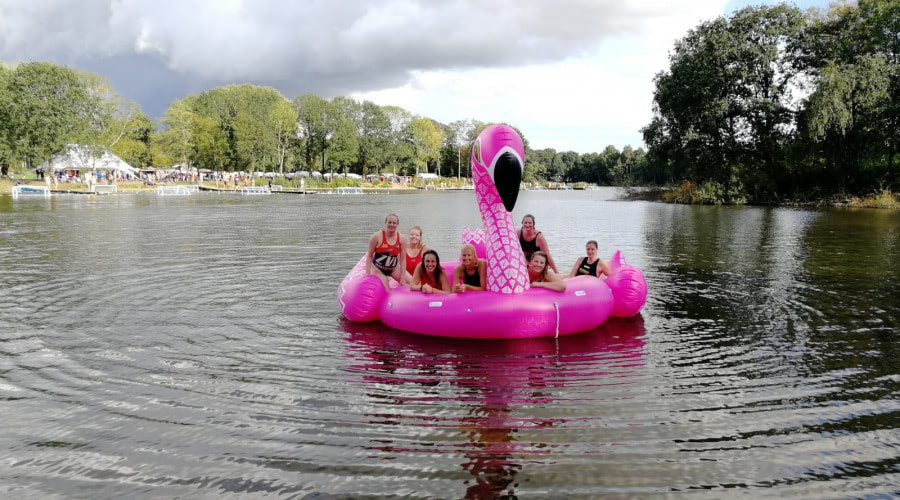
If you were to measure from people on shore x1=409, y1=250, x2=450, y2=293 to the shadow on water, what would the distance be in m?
0.67

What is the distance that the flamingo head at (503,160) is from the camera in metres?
7.11

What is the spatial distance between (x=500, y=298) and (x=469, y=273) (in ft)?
2.11

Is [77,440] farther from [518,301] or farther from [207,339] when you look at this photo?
[518,301]

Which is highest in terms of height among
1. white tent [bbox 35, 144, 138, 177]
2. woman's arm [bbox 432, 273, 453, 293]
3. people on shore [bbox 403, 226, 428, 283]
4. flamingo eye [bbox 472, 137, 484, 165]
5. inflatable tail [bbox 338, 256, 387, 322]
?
white tent [bbox 35, 144, 138, 177]

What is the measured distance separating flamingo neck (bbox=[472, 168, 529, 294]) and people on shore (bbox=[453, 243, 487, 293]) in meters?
0.13

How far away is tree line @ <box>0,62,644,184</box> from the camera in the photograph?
178 feet

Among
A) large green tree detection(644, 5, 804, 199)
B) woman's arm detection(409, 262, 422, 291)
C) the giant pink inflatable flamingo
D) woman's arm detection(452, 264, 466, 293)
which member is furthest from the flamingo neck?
large green tree detection(644, 5, 804, 199)

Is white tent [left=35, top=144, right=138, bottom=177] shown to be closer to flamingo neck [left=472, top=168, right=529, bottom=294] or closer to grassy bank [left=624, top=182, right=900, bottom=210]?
grassy bank [left=624, top=182, right=900, bottom=210]

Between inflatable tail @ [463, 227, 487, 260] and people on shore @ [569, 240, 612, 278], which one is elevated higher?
inflatable tail @ [463, 227, 487, 260]

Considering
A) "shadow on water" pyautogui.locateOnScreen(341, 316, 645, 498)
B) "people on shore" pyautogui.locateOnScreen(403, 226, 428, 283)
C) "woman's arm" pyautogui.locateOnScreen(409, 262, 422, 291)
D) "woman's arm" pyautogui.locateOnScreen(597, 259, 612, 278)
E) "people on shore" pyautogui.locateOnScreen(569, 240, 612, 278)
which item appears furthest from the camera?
"people on shore" pyautogui.locateOnScreen(569, 240, 612, 278)

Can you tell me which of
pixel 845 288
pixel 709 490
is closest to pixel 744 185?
pixel 845 288

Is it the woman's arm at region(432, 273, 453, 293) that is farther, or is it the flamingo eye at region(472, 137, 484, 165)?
the woman's arm at region(432, 273, 453, 293)

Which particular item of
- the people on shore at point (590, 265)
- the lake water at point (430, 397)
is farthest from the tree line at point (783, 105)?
the people on shore at point (590, 265)

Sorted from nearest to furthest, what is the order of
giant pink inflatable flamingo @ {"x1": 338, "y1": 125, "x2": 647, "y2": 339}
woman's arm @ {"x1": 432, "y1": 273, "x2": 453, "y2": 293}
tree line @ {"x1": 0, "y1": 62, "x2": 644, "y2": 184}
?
giant pink inflatable flamingo @ {"x1": 338, "y1": 125, "x2": 647, "y2": 339} → woman's arm @ {"x1": 432, "y1": 273, "x2": 453, "y2": 293} → tree line @ {"x1": 0, "y1": 62, "x2": 644, "y2": 184}
